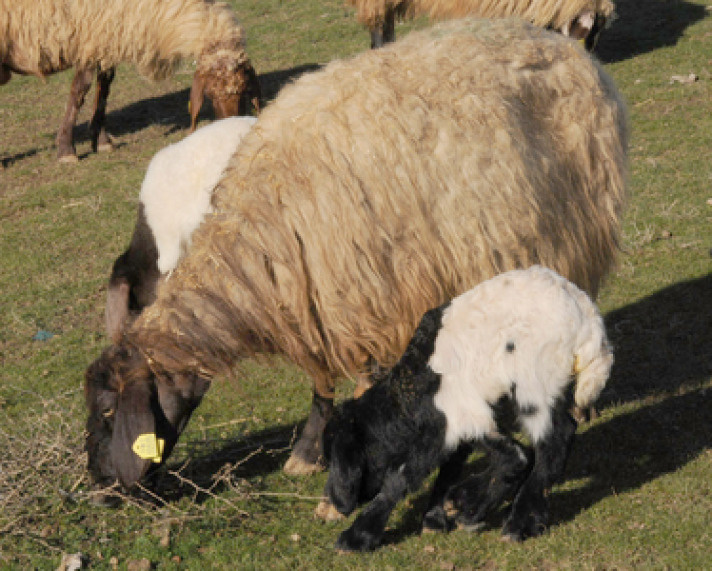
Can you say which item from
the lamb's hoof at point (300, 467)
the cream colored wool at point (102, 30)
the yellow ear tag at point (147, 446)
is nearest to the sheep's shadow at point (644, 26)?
the cream colored wool at point (102, 30)

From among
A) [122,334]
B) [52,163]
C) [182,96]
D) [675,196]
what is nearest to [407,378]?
[122,334]

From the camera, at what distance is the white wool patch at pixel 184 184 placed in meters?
6.18

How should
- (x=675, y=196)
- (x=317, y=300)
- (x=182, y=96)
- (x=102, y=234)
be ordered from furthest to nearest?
(x=182, y=96) → (x=102, y=234) → (x=675, y=196) → (x=317, y=300)

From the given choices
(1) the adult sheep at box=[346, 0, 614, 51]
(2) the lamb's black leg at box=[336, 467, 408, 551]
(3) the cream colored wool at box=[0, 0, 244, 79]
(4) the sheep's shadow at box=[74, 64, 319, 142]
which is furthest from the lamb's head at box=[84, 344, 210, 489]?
Answer: (4) the sheep's shadow at box=[74, 64, 319, 142]

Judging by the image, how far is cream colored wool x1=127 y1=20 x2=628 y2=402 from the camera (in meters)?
4.45

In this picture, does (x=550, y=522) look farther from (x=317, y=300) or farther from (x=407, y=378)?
(x=317, y=300)

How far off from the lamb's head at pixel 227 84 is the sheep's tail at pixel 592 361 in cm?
611

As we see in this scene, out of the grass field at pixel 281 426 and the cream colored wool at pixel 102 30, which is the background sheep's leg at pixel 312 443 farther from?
A: the cream colored wool at pixel 102 30

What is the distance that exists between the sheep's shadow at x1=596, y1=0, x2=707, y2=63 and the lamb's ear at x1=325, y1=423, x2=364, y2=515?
10.4 metres

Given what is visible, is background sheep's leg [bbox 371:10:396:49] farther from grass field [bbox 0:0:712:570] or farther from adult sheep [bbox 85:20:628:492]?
adult sheep [bbox 85:20:628:492]

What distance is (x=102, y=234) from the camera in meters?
9.82

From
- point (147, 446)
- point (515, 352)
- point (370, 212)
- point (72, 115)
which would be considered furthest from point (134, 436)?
point (72, 115)

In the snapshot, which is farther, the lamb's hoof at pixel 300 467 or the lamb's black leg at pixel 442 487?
the lamb's hoof at pixel 300 467

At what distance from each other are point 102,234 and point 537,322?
6658mm
